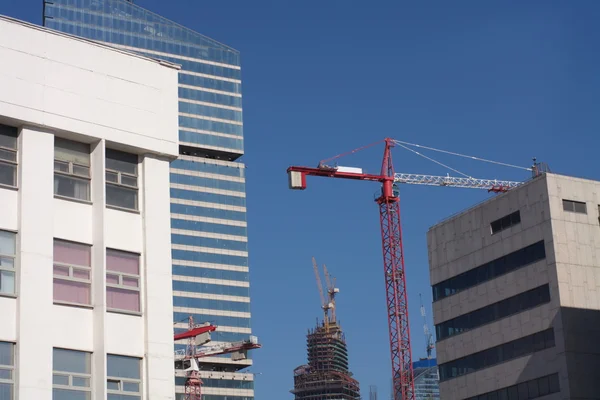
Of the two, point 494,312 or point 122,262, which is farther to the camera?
point 494,312

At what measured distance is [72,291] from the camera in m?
31.2

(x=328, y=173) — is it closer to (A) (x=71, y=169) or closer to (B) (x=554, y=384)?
(B) (x=554, y=384)

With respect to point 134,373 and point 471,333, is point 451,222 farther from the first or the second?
point 134,373

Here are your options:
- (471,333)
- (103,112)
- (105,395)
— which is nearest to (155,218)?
(103,112)

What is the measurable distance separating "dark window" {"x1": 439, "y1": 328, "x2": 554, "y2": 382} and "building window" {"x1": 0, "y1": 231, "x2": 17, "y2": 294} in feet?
228

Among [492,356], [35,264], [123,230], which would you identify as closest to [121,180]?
[123,230]

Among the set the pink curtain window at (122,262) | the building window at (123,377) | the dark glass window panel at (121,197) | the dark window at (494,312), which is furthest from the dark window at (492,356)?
the building window at (123,377)

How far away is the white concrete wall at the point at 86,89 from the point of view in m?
31.6

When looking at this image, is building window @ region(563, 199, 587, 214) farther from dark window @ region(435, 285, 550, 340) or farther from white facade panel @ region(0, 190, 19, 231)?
white facade panel @ region(0, 190, 19, 231)

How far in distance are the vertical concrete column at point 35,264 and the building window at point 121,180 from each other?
6.87 feet

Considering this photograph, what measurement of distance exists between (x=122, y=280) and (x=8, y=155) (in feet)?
16.1

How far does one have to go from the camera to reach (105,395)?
30.2 m

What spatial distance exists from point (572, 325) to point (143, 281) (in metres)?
66.2

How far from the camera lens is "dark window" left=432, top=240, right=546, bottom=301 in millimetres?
96062
